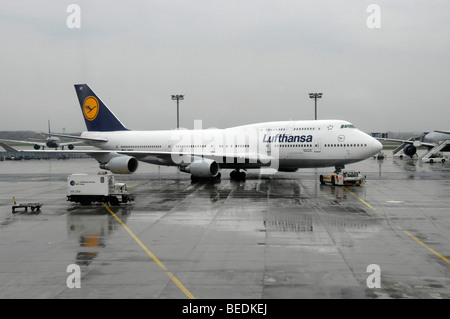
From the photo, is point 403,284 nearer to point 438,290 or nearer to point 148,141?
point 438,290

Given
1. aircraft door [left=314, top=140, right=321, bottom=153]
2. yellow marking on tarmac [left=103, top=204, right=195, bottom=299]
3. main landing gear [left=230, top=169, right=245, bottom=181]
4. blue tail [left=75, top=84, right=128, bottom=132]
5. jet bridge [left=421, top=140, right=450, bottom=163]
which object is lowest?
yellow marking on tarmac [left=103, top=204, right=195, bottom=299]

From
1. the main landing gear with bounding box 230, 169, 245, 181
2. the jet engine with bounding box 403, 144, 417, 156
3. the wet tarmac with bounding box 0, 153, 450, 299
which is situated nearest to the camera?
Result: the wet tarmac with bounding box 0, 153, 450, 299

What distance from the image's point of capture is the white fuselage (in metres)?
34.1

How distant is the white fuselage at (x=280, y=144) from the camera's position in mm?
34062

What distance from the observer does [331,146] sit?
1346 inches

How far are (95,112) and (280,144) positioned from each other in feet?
64.8

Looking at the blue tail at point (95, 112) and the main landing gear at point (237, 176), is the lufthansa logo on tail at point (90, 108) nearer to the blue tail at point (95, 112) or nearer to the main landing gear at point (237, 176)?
the blue tail at point (95, 112)

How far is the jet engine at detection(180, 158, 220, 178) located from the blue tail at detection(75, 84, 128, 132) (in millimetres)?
13428

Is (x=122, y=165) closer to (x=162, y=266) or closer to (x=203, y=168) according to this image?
(x=203, y=168)

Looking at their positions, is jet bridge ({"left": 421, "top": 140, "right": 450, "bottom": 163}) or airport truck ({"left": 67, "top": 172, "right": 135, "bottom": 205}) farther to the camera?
jet bridge ({"left": 421, "top": 140, "right": 450, "bottom": 163})

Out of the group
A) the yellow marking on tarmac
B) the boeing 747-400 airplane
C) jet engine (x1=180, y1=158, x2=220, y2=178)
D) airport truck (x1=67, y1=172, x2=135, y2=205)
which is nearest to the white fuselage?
the boeing 747-400 airplane

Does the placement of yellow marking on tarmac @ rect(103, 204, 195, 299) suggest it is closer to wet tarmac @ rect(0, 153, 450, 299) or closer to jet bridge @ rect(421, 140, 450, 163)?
wet tarmac @ rect(0, 153, 450, 299)

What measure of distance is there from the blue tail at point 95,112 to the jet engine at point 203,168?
44.1 feet
